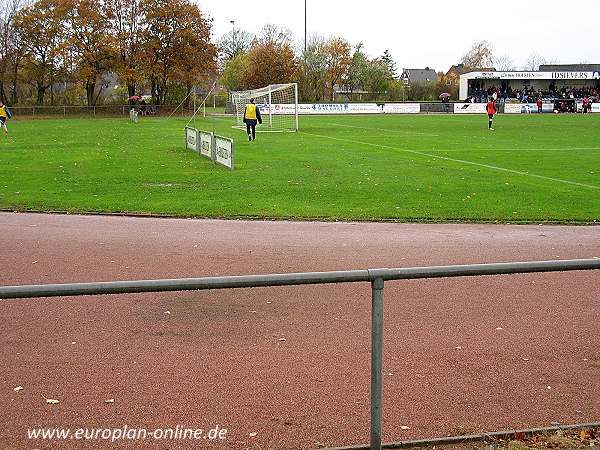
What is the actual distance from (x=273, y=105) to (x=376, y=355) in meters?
55.4

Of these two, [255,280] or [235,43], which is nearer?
[255,280]

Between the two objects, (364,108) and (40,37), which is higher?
(40,37)

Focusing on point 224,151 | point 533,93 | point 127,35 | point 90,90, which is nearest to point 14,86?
point 90,90

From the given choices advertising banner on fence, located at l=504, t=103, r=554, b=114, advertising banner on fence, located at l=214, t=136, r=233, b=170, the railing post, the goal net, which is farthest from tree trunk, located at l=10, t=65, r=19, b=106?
the railing post

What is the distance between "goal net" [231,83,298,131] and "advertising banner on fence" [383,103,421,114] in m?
18.9

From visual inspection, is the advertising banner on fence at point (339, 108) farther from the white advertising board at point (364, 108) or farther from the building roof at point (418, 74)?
the building roof at point (418, 74)

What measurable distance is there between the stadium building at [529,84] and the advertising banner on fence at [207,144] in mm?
68861

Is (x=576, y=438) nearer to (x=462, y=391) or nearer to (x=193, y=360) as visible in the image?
(x=462, y=391)

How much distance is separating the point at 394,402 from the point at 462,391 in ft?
1.84

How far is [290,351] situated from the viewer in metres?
6.30

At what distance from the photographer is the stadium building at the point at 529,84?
92.6 metres

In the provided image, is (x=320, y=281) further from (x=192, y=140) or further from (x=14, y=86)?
(x=14, y=86)

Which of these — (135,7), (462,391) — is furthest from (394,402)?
(135,7)
